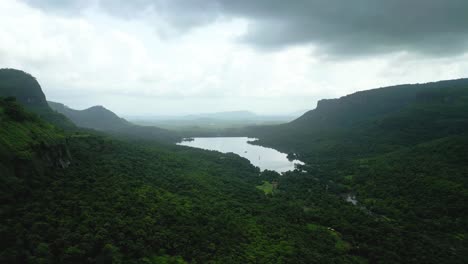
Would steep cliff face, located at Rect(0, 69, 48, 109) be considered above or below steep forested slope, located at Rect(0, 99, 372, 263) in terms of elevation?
above

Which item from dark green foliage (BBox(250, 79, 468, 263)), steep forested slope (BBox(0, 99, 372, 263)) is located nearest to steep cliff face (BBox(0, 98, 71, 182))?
steep forested slope (BBox(0, 99, 372, 263))

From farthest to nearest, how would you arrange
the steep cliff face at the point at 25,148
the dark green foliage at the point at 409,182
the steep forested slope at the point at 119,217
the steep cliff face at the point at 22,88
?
1. the steep cliff face at the point at 22,88
2. the dark green foliage at the point at 409,182
3. the steep cliff face at the point at 25,148
4. the steep forested slope at the point at 119,217

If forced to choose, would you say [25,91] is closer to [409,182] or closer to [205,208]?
[205,208]

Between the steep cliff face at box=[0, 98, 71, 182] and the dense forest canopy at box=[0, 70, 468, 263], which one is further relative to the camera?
the steep cliff face at box=[0, 98, 71, 182]

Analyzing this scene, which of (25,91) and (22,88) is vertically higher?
(22,88)

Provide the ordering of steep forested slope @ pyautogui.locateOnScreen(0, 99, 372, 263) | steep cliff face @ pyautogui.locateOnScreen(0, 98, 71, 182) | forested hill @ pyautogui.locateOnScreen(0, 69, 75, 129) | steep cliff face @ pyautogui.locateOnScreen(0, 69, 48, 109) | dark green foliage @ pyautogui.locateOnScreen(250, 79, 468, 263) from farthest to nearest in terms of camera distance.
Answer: steep cliff face @ pyautogui.locateOnScreen(0, 69, 48, 109) → forested hill @ pyautogui.locateOnScreen(0, 69, 75, 129) → dark green foliage @ pyautogui.locateOnScreen(250, 79, 468, 263) → steep cliff face @ pyautogui.locateOnScreen(0, 98, 71, 182) → steep forested slope @ pyautogui.locateOnScreen(0, 99, 372, 263)

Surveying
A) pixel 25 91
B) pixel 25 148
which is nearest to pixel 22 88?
pixel 25 91

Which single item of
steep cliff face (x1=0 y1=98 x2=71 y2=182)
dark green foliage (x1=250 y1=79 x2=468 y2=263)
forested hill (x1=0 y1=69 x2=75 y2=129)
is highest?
forested hill (x1=0 y1=69 x2=75 y2=129)

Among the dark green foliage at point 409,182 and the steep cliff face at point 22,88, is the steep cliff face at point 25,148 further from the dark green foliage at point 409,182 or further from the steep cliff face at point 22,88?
the steep cliff face at point 22,88

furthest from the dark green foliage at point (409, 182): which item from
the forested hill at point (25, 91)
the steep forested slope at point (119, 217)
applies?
the forested hill at point (25, 91)

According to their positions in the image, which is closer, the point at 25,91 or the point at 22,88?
the point at 22,88

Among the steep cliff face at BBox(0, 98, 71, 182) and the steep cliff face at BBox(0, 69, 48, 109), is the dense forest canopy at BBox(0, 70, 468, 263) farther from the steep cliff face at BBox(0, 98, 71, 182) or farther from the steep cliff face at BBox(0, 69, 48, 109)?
the steep cliff face at BBox(0, 69, 48, 109)

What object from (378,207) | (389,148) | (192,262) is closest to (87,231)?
(192,262)
